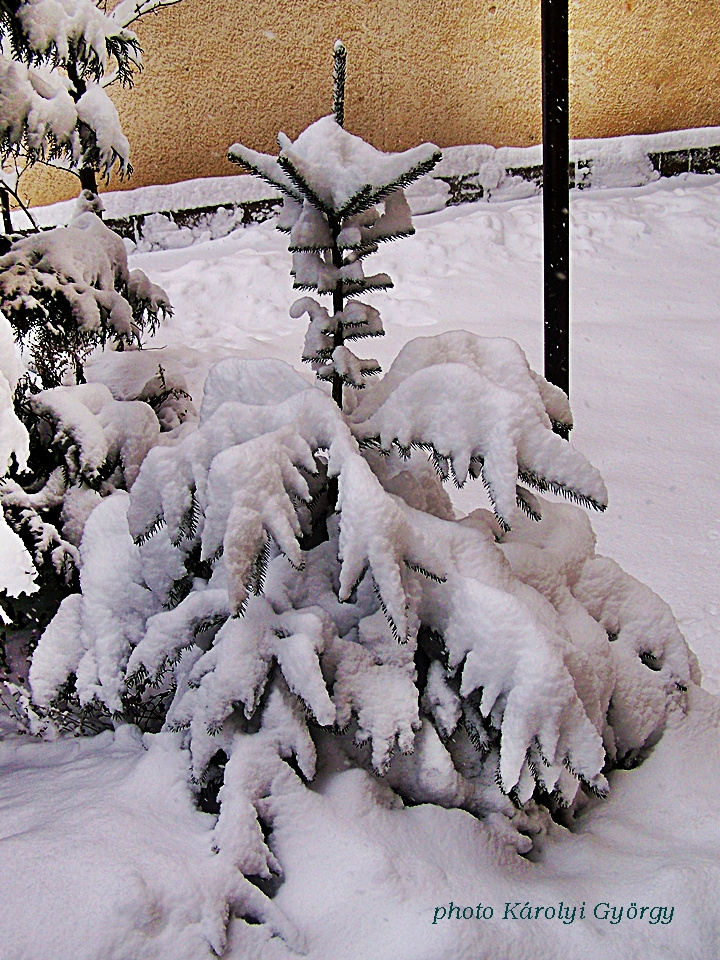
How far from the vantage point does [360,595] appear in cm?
156

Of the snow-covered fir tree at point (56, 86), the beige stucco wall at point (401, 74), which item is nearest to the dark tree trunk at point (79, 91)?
the snow-covered fir tree at point (56, 86)

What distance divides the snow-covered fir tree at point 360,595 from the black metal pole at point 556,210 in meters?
1.69

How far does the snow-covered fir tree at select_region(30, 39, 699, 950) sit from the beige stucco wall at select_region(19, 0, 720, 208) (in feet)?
19.1

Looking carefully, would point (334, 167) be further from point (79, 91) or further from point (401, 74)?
point (401, 74)

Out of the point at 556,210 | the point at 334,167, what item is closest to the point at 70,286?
the point at 334,167

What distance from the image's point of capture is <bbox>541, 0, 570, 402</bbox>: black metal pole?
322cm

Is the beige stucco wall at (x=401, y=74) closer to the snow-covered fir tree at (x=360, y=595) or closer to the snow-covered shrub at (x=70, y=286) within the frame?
the snow-covered shrub at (x=70, y=286)

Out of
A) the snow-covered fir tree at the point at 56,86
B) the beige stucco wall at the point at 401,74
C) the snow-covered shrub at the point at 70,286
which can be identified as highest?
the beige stucco wall at the point at 401,74

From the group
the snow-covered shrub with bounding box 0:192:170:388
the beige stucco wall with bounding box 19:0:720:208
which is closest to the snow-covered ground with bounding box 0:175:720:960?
the snow-covered shrub with bounding box 0:192:170:388

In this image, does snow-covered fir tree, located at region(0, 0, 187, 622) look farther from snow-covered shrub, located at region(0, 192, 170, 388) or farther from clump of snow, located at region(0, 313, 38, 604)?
clump of snow, located at region(0, 313, 38, 604)

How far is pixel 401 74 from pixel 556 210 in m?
4.49

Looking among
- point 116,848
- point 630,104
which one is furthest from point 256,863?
point 630,104

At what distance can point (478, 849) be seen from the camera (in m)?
1.40

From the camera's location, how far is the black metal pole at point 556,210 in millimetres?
3225
